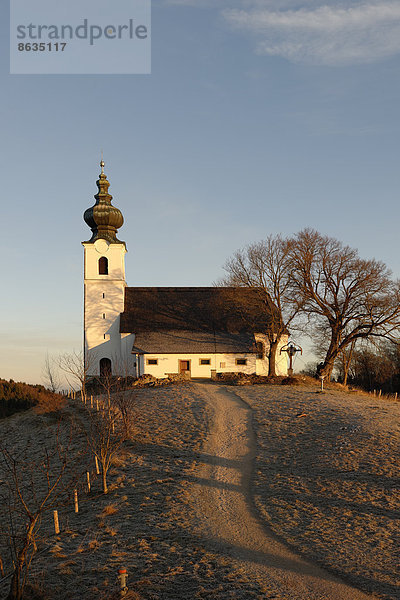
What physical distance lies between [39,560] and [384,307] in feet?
112

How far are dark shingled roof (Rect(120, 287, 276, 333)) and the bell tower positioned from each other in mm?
1480

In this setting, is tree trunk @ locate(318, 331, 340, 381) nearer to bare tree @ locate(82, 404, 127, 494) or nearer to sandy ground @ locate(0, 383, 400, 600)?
sandy ground @ locate(0, 383, 400, 600)

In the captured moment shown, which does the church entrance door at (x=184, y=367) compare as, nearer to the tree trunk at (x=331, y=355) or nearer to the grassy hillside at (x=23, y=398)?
the grassy hillside at (x=23, y=398)

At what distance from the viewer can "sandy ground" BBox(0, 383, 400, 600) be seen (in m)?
10.8

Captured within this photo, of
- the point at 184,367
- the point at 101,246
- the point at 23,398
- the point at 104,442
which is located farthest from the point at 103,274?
the point at 104,442

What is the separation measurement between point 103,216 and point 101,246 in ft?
9.27

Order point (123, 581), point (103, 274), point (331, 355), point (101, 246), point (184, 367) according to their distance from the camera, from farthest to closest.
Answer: point (103, 274)
point (101, 246)
point (184, 367)
point (331, 355)
point (123, 581)

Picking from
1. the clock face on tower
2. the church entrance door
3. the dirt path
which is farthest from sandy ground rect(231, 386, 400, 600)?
the clock face on tower

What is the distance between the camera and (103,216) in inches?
1897

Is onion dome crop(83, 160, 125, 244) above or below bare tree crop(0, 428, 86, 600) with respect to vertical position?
above

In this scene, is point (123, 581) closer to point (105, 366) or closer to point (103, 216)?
point (105, 366)

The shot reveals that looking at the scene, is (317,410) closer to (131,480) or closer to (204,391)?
(204,391)

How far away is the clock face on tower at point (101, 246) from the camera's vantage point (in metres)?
47.9

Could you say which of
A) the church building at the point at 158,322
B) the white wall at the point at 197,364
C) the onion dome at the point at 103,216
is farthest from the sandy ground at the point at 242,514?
the onion dome at the point at 103,216
